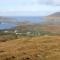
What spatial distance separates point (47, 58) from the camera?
11.8 metres

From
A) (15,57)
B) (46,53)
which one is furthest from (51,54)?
(15,57)

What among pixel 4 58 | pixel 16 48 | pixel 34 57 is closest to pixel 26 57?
pixel 34 57

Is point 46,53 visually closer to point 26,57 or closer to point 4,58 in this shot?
point 26,57

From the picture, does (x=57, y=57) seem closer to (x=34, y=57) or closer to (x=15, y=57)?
(x=34, y=57)

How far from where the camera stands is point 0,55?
12.3 meters

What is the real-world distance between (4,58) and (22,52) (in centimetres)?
150

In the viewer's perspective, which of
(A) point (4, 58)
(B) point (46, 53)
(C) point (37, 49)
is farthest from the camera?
(C) point (37, 49)

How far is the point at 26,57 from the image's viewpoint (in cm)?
1175

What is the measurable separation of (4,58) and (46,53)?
2.56m

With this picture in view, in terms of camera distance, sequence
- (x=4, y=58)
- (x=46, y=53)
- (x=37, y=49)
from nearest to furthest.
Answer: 1. (x=4, y=58)
2. (x=46, y=53)
3. (x=37, y=49)

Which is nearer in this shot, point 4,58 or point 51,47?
point 4,58

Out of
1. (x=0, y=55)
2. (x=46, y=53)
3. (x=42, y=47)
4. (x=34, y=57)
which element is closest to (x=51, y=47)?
(x=42, y=47)

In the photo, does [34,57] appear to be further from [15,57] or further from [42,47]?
[42,47]

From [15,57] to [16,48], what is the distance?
2188 mm
